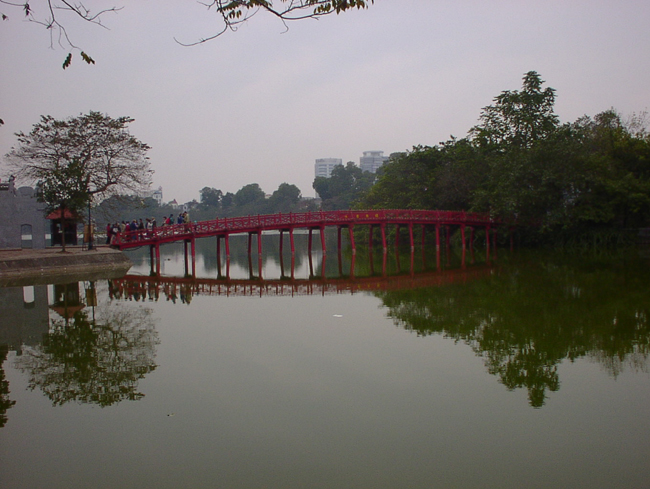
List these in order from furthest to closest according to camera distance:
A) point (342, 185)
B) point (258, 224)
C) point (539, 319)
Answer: point (342, 185)
point (258, 224)
point (539, 319)

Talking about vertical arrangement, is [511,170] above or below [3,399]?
above

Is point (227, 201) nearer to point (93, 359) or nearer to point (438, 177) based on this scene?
point (438, 177)

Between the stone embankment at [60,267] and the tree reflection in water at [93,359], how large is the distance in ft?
25.6

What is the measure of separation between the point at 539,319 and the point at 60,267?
17.1 meters

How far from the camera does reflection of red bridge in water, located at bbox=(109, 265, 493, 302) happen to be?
16234mm

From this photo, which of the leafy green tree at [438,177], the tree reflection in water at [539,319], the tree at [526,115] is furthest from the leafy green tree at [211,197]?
→ the tree reflection in water at [539,319]

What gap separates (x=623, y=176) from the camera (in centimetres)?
2848

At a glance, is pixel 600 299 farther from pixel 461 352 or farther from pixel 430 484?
pixel 430 484

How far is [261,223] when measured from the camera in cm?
2633

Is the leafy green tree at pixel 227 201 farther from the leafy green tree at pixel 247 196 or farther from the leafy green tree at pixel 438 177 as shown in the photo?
the leafy green tree at pixel 438 177

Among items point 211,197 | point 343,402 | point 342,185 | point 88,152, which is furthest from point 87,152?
point 211,197

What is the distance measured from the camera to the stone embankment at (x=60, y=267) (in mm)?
18966

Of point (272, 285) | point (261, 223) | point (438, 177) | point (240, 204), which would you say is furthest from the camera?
point (240, 204)

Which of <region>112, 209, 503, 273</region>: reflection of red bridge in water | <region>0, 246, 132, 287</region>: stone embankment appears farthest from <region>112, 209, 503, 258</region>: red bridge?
<region>0, 246, 132, 287</region>: stone embankment
